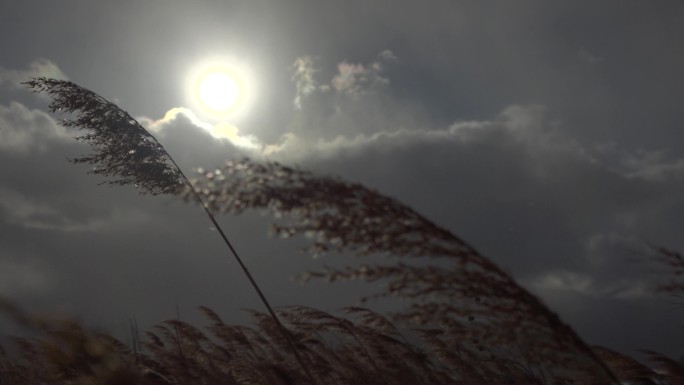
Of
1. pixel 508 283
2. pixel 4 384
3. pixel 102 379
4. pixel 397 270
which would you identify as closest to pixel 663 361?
pixel 508 283

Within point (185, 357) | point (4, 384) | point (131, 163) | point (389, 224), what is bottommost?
point (4, 384)

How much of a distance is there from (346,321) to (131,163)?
102 inches

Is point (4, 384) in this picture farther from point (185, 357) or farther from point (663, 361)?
point (663, 361)

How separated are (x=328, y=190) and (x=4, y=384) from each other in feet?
20.3

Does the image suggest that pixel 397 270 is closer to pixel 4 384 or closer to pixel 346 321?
pixel 346 321

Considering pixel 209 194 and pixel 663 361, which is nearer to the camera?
pixel 209 194

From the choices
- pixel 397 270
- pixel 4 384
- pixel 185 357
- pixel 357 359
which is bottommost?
pixel 4 384


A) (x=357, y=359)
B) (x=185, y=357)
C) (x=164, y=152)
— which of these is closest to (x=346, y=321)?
(x=357, y=359)

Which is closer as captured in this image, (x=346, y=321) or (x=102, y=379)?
(x=102, y=379)

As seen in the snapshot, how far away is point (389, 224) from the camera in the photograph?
6.63 feet

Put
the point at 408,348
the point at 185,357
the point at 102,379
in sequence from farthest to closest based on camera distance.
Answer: the point at 185,357, the point at 408,348, the point at 102,379

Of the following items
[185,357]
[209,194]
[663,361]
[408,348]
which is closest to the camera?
[209,194]

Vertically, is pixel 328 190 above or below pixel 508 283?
above

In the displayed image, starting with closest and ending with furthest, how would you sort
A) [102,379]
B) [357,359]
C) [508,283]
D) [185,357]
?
[508,283]
[102,379]
[357,359]
[185,357]
